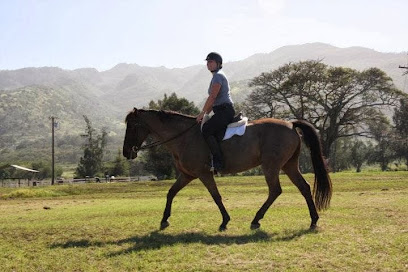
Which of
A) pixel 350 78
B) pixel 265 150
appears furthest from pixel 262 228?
pixel 350 78

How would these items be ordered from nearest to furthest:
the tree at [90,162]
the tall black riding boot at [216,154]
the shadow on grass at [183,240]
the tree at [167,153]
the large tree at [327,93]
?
the shadow on grass at [183,240]
the tall black riding boot at [216,154]
the large tree at [327,93]
the tree at [167,153]
the tree at [90,162]

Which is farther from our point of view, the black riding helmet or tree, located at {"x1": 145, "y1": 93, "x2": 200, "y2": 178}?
tree, located at {"x1": 145, "y1": 93, "x2": 200, "y2": 178}

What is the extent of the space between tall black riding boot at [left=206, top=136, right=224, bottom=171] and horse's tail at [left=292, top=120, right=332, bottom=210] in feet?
7.36

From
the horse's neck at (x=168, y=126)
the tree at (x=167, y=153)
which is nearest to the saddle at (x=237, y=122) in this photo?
the horse's neck at (x=168, y=126)

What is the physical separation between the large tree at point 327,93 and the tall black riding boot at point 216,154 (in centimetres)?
5417

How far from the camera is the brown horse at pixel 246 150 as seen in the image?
33.6ft

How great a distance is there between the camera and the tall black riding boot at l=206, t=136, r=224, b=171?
10.1m

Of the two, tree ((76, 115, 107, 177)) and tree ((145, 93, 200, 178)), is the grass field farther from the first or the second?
→ tree ((76, 115, 107, 177))

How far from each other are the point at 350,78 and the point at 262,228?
57448 millimetres

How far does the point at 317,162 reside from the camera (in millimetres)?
10938

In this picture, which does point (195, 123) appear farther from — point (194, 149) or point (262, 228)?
point (262, 228)

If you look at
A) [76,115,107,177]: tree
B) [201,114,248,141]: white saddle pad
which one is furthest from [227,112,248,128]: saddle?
[76,115,107,177]: tree

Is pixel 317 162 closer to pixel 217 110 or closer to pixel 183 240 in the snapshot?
pixel 217 110

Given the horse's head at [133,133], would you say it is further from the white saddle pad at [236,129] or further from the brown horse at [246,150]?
the white saddle pad at [236,129]
